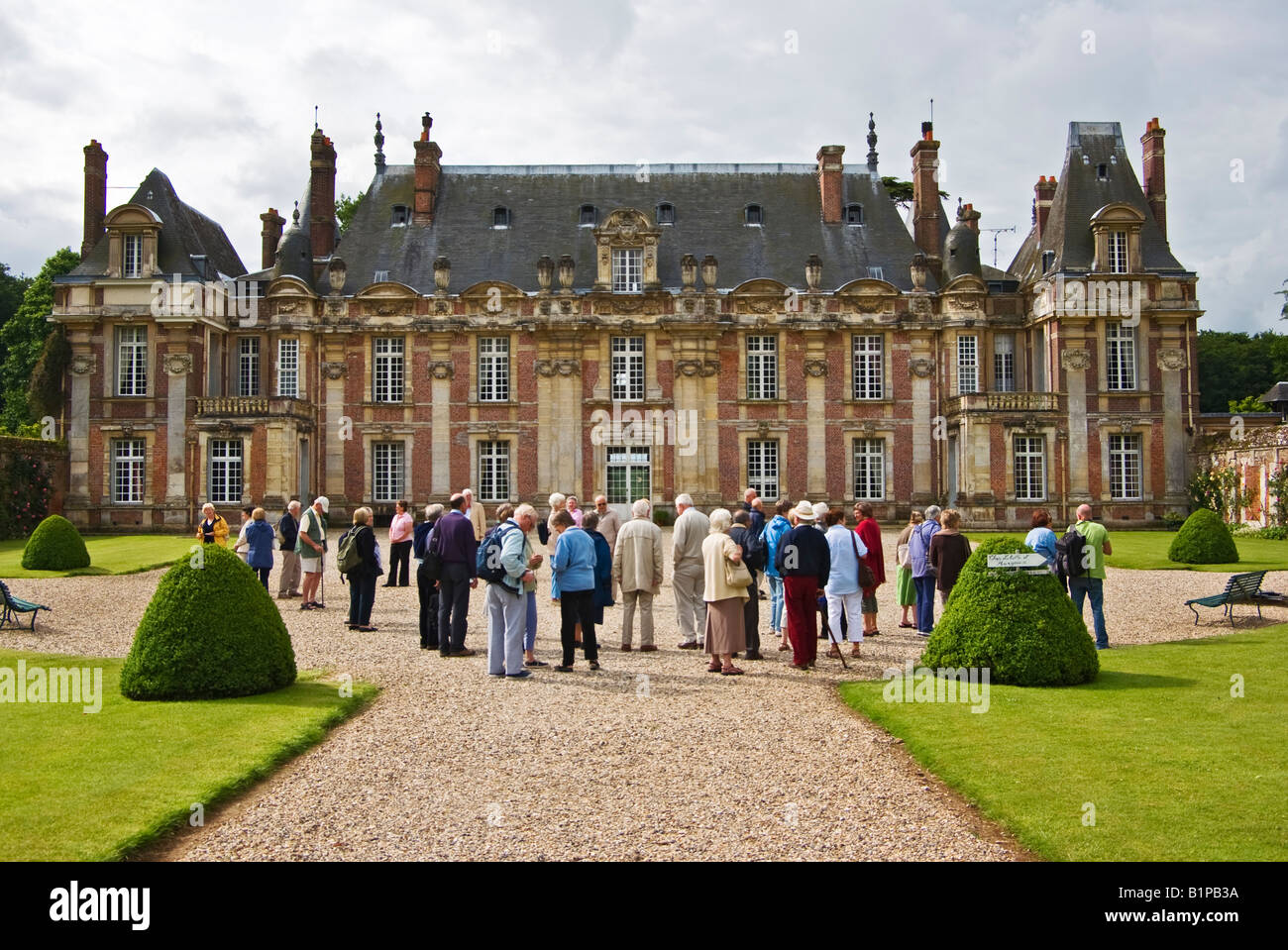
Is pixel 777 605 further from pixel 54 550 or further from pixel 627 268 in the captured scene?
pixel 627 268

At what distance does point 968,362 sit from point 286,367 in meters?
20.1

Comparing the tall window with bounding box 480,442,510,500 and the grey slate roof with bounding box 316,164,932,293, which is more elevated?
the grey slate roof with bounding box 316,164,932,293

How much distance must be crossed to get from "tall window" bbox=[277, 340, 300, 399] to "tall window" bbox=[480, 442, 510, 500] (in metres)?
5.84

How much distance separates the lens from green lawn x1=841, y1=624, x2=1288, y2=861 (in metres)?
5.43

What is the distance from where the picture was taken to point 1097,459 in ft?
98.8

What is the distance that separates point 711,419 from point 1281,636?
813 inches

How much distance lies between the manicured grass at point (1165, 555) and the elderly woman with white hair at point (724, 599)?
273 inches

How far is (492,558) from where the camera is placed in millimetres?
9859

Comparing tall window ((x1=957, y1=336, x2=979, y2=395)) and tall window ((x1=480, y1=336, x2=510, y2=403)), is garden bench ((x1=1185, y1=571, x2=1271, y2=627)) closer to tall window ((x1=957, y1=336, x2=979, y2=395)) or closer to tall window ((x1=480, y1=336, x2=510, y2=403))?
tall window ((x1=957, y1=336, x2=979, y2=395))

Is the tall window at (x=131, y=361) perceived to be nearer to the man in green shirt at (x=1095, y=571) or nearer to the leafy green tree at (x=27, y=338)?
the leafy green tree at (x=27, y=338)

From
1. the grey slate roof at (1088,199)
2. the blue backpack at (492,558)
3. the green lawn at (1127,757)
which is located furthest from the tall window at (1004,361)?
the blue backpack at (492,558)

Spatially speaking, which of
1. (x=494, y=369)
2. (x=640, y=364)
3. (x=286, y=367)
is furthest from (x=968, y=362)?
(x=286, y=367)

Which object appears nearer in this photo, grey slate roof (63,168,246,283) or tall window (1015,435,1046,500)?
tall window (1015,435,1046,500)

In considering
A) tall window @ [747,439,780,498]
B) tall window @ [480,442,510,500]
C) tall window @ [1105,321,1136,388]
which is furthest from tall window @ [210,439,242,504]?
tall window @ [1105,321,1136,388]
